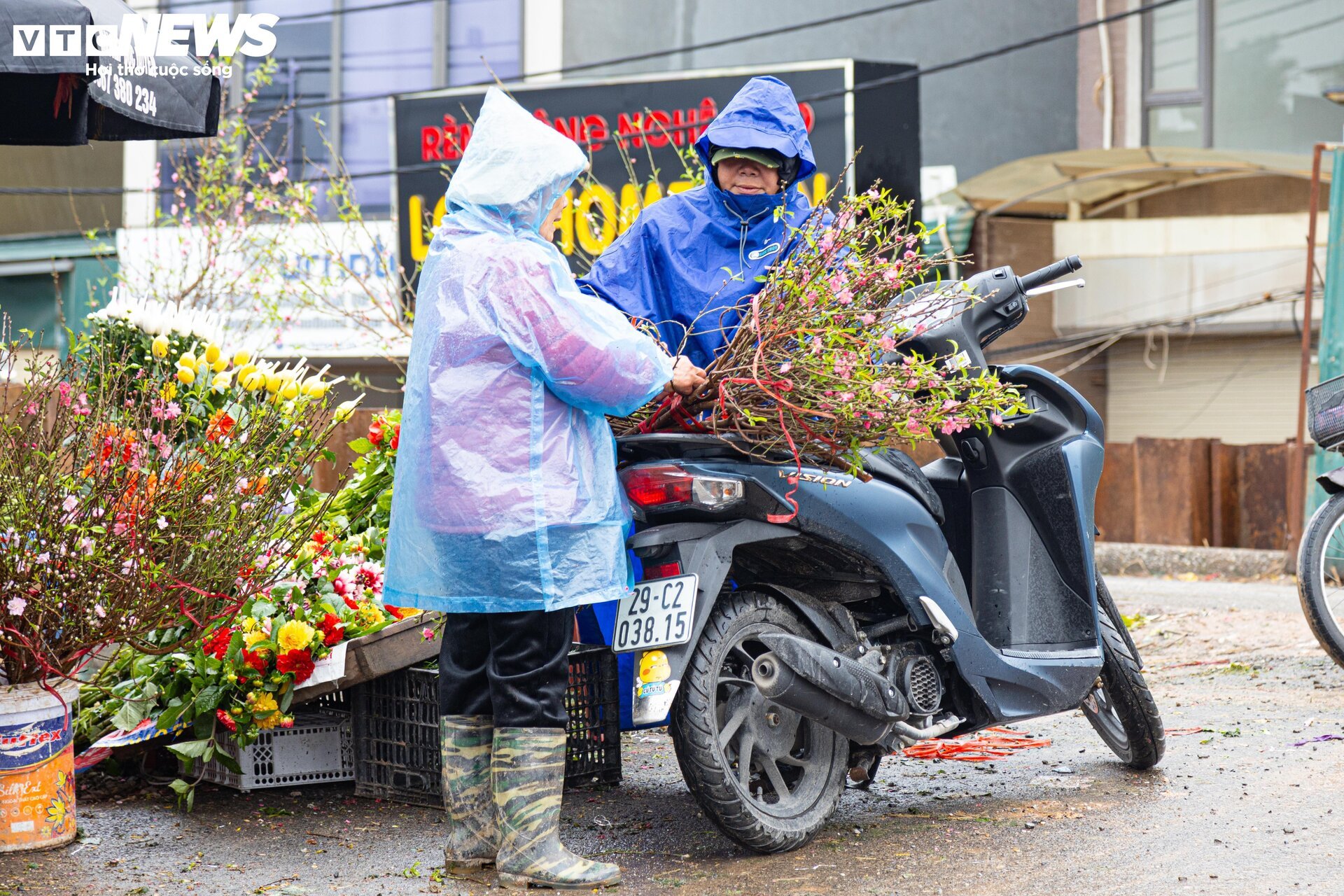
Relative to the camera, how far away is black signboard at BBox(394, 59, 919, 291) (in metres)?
12.3

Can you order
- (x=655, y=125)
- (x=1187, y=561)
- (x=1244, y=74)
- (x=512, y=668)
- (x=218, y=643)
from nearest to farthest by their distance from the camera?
(x=512, y=668), (x=218, y=643), (x=1187, y=561), (x=655, y=125), (x=1244, y=74)

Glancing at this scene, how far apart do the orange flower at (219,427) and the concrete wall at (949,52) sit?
12571mm

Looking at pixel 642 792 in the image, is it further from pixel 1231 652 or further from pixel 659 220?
pixel 1231 652

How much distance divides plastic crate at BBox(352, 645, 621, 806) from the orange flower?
85cm

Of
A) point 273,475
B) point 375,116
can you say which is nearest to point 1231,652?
point 273,475

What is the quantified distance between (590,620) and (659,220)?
1.13 metres

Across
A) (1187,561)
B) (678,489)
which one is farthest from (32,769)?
(1187,561)

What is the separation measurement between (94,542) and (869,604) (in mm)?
2069

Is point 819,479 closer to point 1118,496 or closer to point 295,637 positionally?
point 295,637

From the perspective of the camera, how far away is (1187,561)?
11547 mm

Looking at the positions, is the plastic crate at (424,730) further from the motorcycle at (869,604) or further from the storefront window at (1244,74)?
the storefront window at (1244,74)

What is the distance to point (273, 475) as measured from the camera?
13.3 ft

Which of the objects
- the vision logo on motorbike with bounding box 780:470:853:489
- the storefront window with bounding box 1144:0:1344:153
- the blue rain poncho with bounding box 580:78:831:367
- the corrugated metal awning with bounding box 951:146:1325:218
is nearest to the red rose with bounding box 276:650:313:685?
the blue rain poncho with bounding box 580:78:831:367

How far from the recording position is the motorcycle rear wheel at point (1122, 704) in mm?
4348
